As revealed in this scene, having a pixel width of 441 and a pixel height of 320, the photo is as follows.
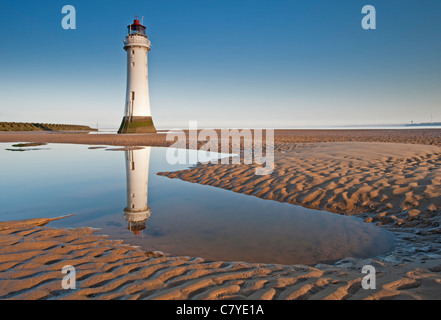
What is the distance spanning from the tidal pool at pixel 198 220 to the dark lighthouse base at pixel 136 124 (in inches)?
884

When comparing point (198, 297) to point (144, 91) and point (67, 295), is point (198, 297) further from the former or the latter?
point (144, 91)

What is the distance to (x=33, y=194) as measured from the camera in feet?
23.7

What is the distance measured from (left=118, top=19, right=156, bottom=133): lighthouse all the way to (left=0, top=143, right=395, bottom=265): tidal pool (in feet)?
73.5

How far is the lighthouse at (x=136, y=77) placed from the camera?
29.0 m

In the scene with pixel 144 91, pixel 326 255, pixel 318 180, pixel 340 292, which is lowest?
pixel 326 255

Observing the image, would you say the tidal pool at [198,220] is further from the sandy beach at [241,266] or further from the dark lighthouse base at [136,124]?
the dark lighthouse base at [136,124]
